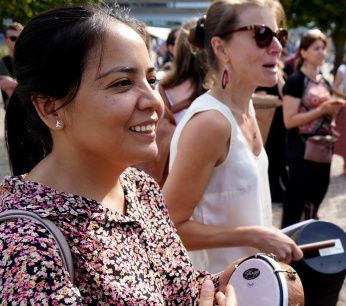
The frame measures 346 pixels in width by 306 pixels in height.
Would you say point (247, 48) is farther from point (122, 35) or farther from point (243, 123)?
point (122, 35)

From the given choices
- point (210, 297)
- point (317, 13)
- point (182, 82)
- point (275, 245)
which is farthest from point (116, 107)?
point (317, 13)

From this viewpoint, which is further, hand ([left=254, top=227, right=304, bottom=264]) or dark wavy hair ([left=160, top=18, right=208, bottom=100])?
dark wavy hair ([left=160, top=18, right=208, bottom=100])

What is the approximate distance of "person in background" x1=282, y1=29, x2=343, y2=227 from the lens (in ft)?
13.8

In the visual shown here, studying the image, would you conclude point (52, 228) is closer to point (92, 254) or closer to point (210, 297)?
point (92, 254)

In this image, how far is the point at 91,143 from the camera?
1198 mm

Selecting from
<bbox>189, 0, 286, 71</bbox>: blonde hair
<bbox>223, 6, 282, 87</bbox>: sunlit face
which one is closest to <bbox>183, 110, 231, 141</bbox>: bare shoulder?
<bbox>223, 6, 282, 87</bbox>: sunlit face

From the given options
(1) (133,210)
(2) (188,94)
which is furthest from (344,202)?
(1) (133,210)

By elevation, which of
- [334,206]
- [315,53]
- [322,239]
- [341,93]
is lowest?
[334,206]

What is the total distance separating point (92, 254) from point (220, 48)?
4.56ft

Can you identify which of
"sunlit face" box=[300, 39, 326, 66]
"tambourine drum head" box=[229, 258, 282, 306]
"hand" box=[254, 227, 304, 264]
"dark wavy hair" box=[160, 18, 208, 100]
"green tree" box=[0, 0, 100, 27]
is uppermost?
"green tree" box=[0, 0, 100, 27]

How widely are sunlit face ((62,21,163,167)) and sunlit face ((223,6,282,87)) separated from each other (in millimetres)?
954

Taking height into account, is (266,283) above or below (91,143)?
below

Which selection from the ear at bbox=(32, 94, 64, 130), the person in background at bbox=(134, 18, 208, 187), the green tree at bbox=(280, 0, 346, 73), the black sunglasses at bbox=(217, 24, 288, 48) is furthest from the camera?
the green tree at bbox=(280, 0, 346, 73)

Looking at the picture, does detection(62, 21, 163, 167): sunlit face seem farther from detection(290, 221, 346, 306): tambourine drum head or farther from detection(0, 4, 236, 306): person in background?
detection(290, 221, 346, 306): tambourine drum head
